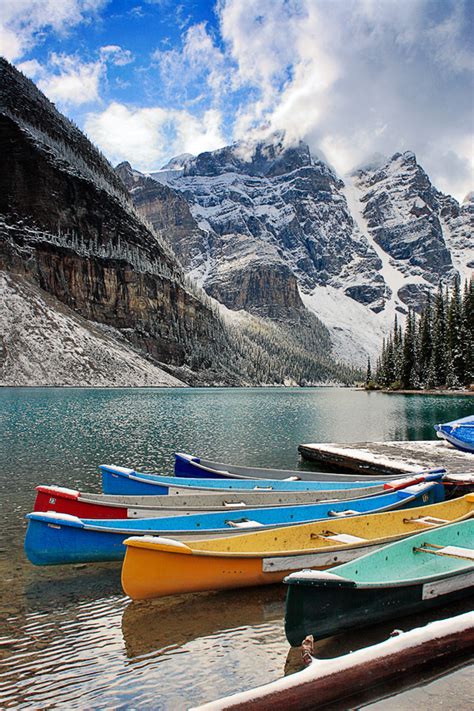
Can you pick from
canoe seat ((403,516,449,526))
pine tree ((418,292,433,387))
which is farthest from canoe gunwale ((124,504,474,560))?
pine tree ((418,292,433,387))

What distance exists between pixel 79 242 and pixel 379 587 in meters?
158

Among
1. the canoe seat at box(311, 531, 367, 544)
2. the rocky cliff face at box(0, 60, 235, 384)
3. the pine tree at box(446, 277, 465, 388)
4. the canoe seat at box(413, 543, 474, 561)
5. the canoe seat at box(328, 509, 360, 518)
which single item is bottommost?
the canoe seat at box(328, 509, 360, 518)

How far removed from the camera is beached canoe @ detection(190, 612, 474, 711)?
419 centimetres

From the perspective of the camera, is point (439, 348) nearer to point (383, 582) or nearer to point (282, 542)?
point (282, 542)

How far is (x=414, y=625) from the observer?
26.4 feet

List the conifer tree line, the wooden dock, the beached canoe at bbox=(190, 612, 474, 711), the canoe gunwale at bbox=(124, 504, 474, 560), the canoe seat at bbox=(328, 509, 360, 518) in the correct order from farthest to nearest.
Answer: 1. the conifer tree line
2. the wooden dock
3. the canoe seat at bbox=(328, 509, 360, 518)
4. the canoe gunwale at bbox=(124, 504, 474, 560)
5. the beached canoe at bbox=(190, 612, 474, 711)

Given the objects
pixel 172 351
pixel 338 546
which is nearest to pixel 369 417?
pixel 338 546

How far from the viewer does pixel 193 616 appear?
29.4 ft

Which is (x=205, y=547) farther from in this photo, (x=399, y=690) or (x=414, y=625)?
(x=399, y=690)

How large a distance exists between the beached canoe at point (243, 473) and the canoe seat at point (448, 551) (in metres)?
6.91

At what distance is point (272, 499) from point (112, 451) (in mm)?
16182

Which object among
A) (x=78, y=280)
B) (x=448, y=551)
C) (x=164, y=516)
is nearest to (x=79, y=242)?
(x=78, y=280)

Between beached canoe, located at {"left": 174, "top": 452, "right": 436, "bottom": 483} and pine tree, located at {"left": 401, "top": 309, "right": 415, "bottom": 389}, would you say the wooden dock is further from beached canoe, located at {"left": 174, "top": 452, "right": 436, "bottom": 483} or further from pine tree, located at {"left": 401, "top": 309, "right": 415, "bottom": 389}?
pine tree, located at {"left": 401, "top": 309, "right": 415, "bottom": 389}

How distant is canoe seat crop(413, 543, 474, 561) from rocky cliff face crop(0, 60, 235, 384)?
130 m
